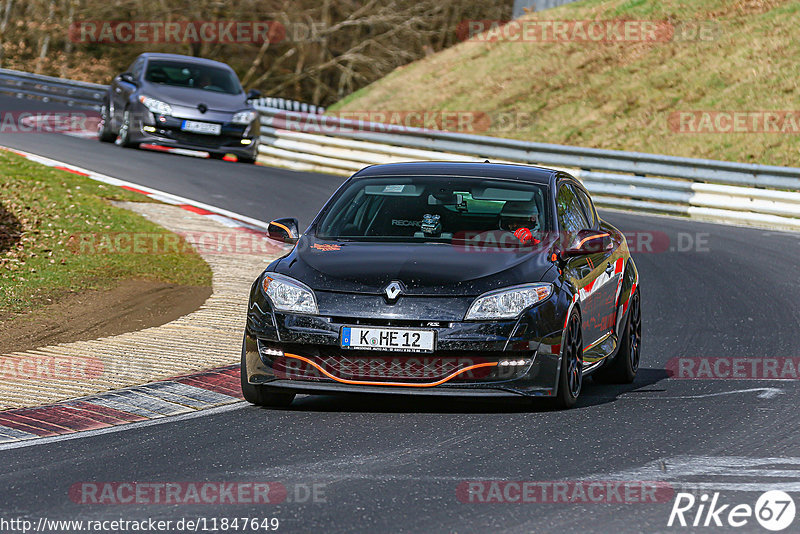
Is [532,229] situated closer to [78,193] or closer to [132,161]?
[78,193]

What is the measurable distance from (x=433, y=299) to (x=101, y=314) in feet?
15.3

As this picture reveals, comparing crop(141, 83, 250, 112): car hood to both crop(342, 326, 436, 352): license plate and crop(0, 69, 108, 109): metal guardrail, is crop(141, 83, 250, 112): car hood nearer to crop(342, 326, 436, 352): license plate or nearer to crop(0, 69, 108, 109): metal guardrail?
crop(0, 69, 108, 109): metal guardrail

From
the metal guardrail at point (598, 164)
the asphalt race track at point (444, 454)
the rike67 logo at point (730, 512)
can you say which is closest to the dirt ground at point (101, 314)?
the asphalt race track at point (444, 454)

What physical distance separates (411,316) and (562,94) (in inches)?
952

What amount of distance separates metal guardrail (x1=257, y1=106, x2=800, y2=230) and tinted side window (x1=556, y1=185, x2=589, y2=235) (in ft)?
37.4

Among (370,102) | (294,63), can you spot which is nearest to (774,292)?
(370,102)

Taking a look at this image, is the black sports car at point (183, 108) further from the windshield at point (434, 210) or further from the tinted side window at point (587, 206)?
the windshield at point (434, 210)

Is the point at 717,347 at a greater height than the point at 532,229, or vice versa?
the point at 532,229

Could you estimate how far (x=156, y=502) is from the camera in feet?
18.5

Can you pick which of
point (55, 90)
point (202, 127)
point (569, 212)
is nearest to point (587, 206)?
point (569, 212)

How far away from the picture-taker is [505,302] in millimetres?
7535

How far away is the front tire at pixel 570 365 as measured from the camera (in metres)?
7.75

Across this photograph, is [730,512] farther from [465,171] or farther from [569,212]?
[465,171]

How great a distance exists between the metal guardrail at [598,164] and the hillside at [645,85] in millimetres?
3589
